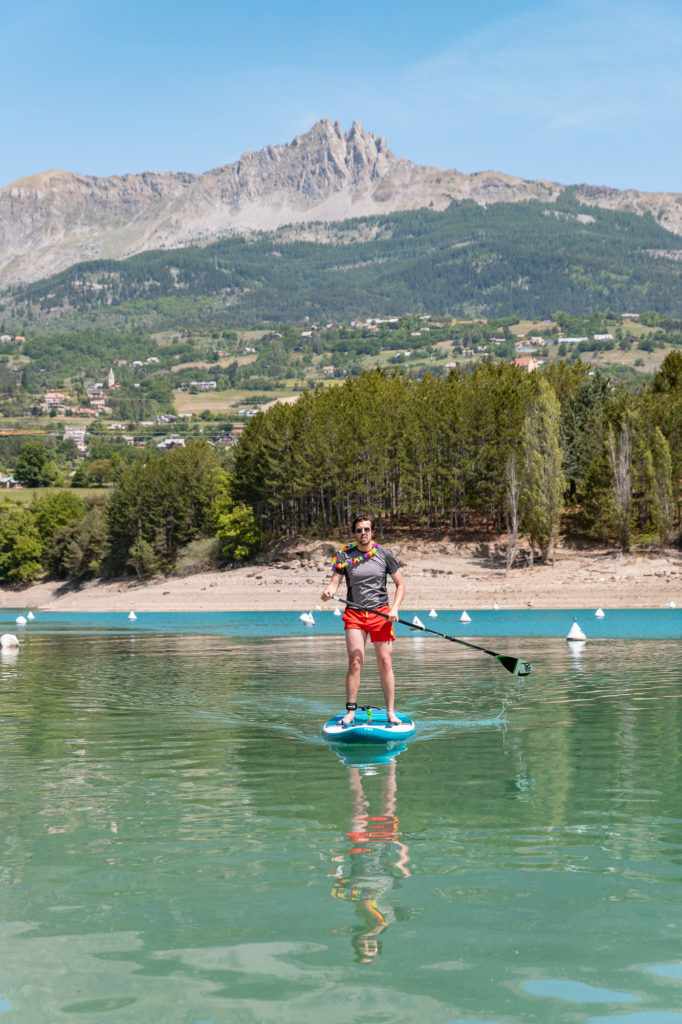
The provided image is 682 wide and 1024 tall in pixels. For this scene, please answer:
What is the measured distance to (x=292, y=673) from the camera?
30.4m

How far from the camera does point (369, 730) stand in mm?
17656

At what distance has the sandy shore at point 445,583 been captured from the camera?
258 ft

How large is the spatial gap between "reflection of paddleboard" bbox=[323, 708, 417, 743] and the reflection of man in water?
13.0 feet

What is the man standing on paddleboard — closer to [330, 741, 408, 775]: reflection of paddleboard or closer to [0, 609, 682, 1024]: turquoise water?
[330, 741, 408, 775]: reflection of paddleboard

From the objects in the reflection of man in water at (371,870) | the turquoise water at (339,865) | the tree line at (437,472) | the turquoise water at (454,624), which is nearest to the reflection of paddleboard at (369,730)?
the turquoise water at (339,865)

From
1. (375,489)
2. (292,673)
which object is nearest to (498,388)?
(375,489)

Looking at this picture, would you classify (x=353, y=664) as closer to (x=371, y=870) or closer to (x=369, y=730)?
(x=369, y=730)

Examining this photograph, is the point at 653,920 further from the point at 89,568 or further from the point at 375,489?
the point at 89,568

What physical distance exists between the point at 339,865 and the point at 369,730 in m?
7.43

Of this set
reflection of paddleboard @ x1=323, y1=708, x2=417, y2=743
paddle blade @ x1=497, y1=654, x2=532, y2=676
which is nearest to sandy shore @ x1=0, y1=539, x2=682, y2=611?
paddle blade @ x1=497, y1=654, x2=532, y2=676

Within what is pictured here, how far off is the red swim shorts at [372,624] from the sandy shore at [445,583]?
193 feet

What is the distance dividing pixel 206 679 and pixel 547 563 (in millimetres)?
63860

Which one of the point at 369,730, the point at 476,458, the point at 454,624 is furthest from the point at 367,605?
the point at 476,458

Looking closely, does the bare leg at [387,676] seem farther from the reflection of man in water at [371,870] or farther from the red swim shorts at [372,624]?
the reflection of man in water at [371,870]
